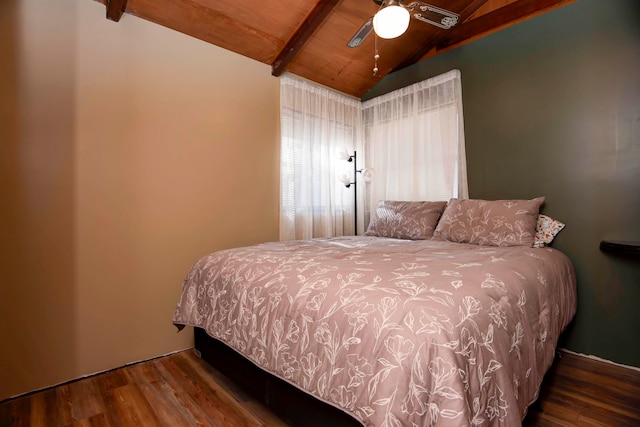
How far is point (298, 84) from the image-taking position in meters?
3.20

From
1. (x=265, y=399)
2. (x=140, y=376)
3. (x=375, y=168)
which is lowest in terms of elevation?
(x=140, y=376)

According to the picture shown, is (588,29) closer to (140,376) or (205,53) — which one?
(205,53)

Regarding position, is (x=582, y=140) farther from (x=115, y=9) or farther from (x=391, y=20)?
(x=115, y=9)

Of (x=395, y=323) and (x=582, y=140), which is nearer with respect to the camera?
(x=395, y=323)

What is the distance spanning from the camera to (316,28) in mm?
2568

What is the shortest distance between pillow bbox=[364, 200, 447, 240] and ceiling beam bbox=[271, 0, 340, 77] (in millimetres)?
1644

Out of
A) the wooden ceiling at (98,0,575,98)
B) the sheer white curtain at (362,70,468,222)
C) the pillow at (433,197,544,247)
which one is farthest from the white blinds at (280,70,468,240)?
the pillow at (433,197,544,247)

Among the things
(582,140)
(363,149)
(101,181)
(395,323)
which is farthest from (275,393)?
(363,149)

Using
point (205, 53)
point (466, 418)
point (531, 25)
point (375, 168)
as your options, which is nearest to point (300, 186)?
point (375, 168)

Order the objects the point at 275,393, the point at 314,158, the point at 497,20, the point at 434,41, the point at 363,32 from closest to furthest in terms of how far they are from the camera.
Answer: the point at 275,393 → the point at 363,32 → the point at 497,20 → the point at 434,41 → the point at 314,158

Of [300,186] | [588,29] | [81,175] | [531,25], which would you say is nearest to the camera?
[81,175]

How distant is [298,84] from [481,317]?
2.87 metres

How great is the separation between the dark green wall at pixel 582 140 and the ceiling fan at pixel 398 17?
1004 millimetres

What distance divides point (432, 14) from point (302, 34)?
3.58ft
